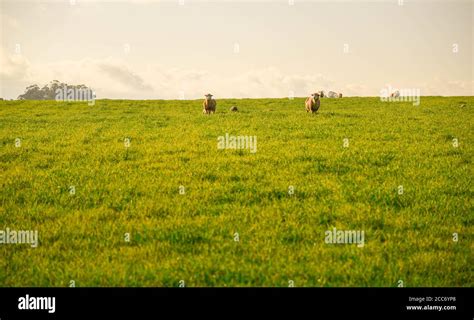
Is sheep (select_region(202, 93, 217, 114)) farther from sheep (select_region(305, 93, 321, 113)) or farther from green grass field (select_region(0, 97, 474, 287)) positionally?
green grass field (select_region(0, 97, 474, 287))

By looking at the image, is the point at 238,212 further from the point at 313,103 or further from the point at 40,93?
the point at 40,93

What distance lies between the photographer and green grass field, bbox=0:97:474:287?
693 cm

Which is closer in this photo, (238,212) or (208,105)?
(238,212)

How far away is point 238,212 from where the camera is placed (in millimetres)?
9367

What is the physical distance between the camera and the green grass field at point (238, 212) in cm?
693

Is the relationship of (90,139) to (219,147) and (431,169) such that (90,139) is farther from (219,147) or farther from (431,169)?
(431,169)

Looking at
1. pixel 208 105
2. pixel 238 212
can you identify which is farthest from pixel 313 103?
pixel 238 212

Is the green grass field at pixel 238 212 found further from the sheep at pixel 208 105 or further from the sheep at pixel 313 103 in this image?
the sheep at pixel 208 105

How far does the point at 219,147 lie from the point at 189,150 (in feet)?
4.07

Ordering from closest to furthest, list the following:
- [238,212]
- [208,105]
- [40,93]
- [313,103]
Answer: [238,212]
[313,103]
[208,105]
[40,93]

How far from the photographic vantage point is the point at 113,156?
50.3ft

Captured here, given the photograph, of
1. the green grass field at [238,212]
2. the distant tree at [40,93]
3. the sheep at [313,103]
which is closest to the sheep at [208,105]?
the sheep at [313,103]

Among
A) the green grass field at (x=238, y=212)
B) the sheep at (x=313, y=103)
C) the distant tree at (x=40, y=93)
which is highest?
Result: the distant tree at (x=40, y=93)
